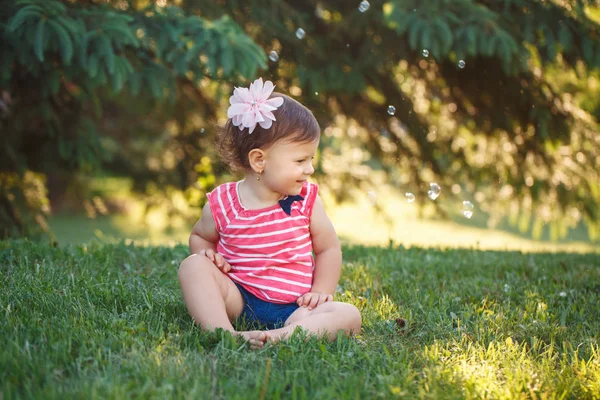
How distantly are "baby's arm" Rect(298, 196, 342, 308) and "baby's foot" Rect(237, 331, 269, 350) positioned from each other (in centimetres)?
39

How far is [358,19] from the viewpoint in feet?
16.9

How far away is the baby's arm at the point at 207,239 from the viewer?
256cm

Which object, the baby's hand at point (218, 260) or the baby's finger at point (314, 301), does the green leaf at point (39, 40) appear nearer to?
the baby's hand at point (218, 260)

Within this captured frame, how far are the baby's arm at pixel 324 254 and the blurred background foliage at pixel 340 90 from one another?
1692 mm

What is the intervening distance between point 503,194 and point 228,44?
11.9 ft

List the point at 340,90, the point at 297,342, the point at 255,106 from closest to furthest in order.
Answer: the point at 297,342
the point at 255,106
the point at 340,90

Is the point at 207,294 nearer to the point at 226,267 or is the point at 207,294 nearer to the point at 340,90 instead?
the point at 226,267

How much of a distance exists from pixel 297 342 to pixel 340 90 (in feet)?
11.7

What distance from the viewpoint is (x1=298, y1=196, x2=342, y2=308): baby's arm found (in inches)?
104

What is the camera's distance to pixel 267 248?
8.41ft

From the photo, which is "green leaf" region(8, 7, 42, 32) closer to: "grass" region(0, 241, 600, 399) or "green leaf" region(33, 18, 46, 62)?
"green leaf" region(33, 18, 46, 62)

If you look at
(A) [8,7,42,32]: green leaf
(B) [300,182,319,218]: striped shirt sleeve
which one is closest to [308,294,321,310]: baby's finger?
(B) [300,182,319,218]: striped shirt sleeve

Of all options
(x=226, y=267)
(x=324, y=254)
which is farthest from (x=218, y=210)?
(x=324, y=254)

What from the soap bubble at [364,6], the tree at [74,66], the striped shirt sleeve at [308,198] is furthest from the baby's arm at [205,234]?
the soap bubble at [364,6]
